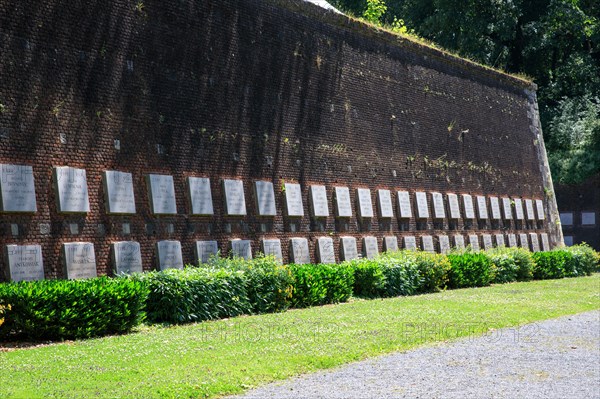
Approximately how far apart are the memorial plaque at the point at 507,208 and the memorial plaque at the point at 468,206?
2.41 metres

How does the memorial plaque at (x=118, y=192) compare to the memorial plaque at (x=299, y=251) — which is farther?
the memorial plaque at (x=299, y=251)

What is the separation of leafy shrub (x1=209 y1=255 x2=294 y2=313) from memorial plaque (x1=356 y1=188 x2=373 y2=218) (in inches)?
243

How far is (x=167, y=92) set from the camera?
1672 cm

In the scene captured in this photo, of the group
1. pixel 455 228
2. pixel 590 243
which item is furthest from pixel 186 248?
pixel 590 243

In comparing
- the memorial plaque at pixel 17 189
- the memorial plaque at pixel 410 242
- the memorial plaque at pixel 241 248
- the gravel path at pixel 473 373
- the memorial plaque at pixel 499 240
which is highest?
the memorial plaque at pixel 17 189

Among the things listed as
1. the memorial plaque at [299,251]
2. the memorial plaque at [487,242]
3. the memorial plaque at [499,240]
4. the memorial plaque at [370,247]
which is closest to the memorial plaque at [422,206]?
the memorial plaque at [370,247]

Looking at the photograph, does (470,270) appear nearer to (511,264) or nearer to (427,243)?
(427,243)

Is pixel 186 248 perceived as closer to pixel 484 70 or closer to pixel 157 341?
pixel 157 341

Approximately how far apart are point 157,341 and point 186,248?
219 inches

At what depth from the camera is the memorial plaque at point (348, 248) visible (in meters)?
20.8

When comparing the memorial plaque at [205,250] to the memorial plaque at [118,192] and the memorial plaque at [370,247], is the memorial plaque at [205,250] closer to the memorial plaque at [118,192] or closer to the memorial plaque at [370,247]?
the memorial plaque at [118,192]

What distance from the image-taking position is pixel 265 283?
15.2 meters

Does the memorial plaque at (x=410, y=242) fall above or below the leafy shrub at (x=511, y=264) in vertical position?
above

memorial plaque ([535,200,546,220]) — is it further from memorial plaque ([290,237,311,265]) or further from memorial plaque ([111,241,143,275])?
memorial plaque ([111,241,143,275])
